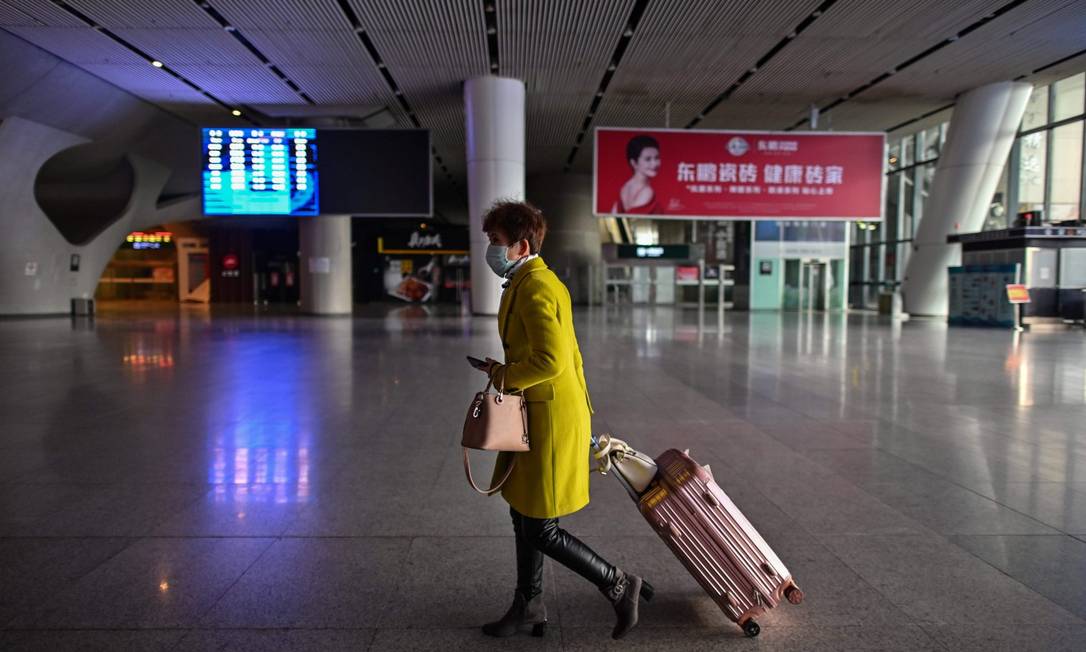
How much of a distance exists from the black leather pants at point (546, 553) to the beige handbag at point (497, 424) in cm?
34

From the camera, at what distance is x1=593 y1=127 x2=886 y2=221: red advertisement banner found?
19.7m

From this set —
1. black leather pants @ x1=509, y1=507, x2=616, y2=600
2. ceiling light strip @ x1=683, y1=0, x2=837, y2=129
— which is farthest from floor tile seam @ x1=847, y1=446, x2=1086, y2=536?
ceiling light strip @ x1=683, y1=0, x2=837, y2=129

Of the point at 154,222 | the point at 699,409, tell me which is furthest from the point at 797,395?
the point at 154,222

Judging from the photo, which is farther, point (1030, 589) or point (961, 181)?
point (961, 181)

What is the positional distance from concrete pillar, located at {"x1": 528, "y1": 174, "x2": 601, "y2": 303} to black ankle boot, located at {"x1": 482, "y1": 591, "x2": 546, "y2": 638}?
3309 cm

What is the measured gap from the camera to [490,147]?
19.5 meters

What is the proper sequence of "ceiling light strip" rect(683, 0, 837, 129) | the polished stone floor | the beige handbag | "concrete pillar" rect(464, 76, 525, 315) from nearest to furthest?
the beige handbag
the polished stone floor
"ceiling light strip" rect(683, 0, 837, 129)
"concrete pillar" rect(464, 76, 525, 315)

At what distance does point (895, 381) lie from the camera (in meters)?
8.80

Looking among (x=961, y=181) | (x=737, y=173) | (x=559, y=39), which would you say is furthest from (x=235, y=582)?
(x=961, y=181)

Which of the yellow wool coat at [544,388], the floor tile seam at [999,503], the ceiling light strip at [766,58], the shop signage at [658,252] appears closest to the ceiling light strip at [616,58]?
the ceiling light strip at [766,58]

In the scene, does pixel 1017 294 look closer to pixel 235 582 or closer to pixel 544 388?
pixel 544 388

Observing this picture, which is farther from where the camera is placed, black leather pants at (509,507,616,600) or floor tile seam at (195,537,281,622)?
floor tile seam at (195,537,281,622)

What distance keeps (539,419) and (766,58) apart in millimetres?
17122

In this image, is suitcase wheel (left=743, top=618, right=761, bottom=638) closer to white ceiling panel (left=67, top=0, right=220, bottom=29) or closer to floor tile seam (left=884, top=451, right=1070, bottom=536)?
floor tile seam (left=884, top=451, right=1070, bottom=536)
